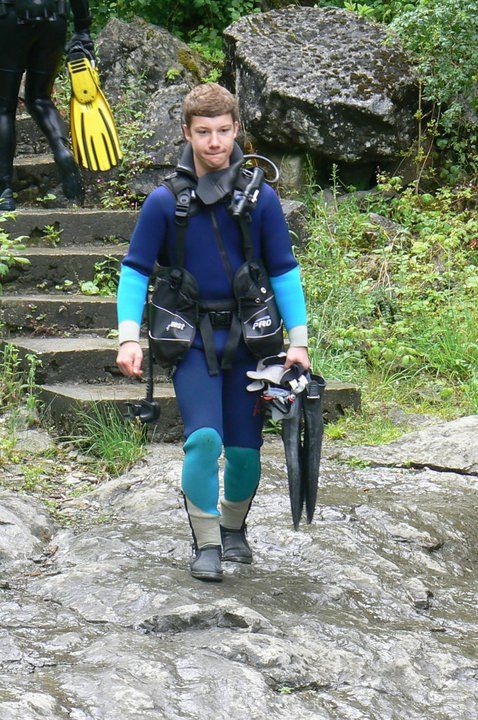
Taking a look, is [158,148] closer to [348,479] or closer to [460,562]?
[348,479]

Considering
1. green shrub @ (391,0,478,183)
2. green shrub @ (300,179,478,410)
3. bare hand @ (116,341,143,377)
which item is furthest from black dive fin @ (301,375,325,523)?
green shrub @ (391,0,478,183)

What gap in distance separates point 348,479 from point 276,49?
5.03 m

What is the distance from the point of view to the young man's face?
3.84 m

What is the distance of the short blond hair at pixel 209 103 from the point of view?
3.83 metres

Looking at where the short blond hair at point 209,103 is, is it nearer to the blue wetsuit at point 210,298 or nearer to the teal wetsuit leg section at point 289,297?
the blue wetsuit at point 210,298

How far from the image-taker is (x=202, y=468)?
3.86 m

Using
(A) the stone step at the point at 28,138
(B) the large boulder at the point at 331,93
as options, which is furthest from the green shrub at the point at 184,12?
(A) the stone step at the point at 28,138

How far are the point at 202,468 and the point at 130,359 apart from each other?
0.48m

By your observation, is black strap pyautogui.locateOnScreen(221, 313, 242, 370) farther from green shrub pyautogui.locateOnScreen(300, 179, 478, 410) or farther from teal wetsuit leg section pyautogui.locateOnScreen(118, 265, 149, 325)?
green shrub pyautogui.locateOnScreen(300, 179, 478, 410)

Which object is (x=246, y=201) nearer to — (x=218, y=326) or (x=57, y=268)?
(x=218, y=326)

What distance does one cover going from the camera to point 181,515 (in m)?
4.82

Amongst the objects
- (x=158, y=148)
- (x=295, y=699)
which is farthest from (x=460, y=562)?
(x=158, y=148)

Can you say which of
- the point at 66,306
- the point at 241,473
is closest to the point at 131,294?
the point at 241,473

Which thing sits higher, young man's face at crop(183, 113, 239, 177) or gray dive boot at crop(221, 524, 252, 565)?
young man's face at crop(183, 113, 239, 177)
